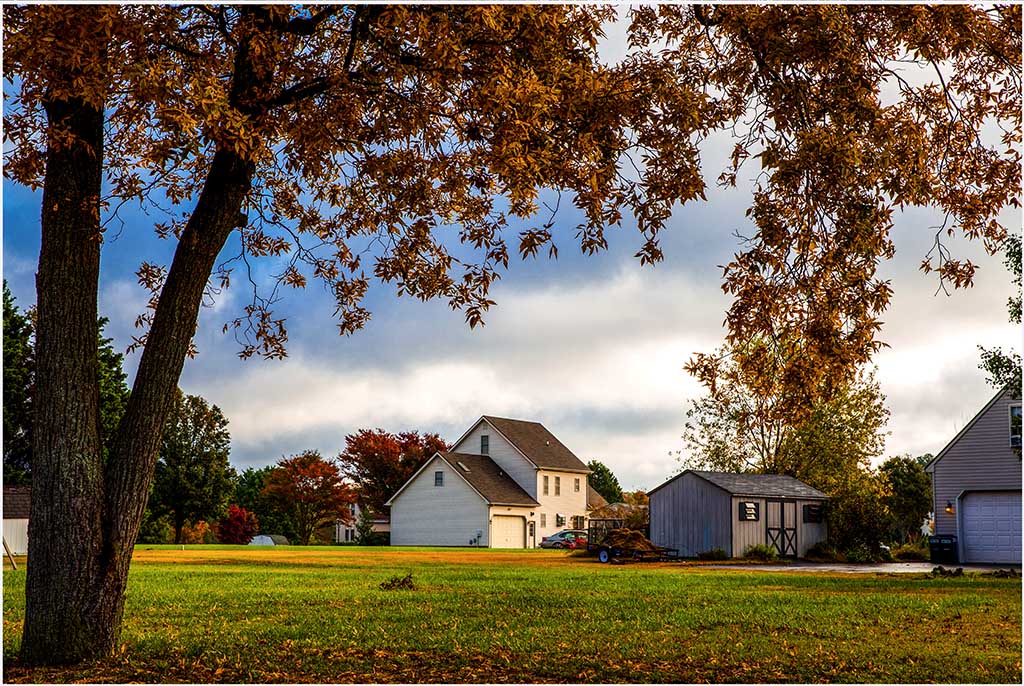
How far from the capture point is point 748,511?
3741 centimetres

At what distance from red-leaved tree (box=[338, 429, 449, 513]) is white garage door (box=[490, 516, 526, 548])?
9.46 meters

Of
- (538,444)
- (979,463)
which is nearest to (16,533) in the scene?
(538,444)

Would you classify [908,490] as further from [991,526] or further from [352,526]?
[352,526]

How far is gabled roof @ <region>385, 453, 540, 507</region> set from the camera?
176 feet

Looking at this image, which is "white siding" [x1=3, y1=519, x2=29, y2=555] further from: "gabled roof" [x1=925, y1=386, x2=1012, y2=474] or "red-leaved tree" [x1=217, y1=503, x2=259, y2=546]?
"gabled roof" [x1=925, y1=386, x2=1012, y2=474]

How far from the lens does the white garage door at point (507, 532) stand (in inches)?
2094

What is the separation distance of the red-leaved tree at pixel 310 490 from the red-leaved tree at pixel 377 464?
901 millimetres

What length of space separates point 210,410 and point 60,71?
51.9 m

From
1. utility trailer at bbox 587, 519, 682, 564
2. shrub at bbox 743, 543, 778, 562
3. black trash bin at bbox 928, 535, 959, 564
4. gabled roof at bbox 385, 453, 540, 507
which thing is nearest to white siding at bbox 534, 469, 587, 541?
gabled roof at bbox 385, 453, 540, 507

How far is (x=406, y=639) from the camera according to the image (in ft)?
35.3

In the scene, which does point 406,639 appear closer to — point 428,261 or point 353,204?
point 428,261

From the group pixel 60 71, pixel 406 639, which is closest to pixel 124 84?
pixel 60 71

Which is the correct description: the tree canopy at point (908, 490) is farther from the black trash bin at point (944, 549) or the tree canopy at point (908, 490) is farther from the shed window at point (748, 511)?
the black trash bin at point (944, 549)

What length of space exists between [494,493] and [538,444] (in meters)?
7.04
